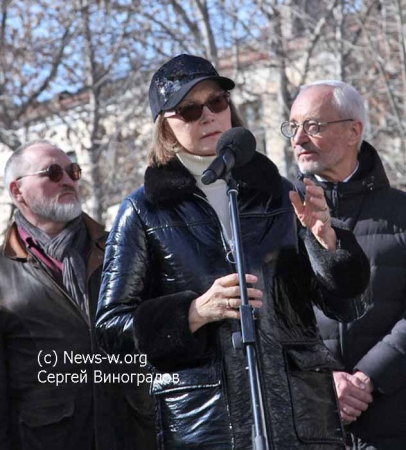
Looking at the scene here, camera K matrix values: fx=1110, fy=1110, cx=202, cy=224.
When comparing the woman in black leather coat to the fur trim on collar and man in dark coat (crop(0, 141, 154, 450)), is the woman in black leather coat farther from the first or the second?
man in dark coat (crop(0, 141, 154, 450))

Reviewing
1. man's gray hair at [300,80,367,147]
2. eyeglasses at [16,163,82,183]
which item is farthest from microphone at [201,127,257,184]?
eyeglasses at [16,163,82,183]

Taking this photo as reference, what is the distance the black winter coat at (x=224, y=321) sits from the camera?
4.02 meters

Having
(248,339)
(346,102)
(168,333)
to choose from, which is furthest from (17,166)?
(248,339)

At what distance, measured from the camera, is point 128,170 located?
2086 centimetres

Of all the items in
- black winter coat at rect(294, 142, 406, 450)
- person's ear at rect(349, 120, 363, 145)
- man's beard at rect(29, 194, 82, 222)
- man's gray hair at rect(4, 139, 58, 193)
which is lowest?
black winter coat at rect(294, 142, 406, 450)

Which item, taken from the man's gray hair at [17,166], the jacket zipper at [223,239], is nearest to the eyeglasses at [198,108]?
the jacket zipper at [223,239]

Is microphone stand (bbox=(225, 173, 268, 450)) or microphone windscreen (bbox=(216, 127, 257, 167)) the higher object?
microphone windscreen (bbox=(216, 127, 257, 167))

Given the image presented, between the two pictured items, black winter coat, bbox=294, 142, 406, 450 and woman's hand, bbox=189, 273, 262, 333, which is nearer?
woman's hand, bbox=189, 273, 262, 333

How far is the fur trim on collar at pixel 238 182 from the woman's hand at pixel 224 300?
51 cm

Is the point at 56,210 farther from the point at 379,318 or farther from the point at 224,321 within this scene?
the point at 224,321

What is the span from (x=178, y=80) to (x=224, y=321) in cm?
106

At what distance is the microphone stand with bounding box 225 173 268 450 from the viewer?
3393 mm

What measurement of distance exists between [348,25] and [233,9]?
1836mm

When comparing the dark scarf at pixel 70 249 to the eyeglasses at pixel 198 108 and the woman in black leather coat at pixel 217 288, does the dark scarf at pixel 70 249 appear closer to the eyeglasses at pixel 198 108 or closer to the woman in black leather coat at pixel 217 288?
the woman in black leather coat at pixel 217 288
